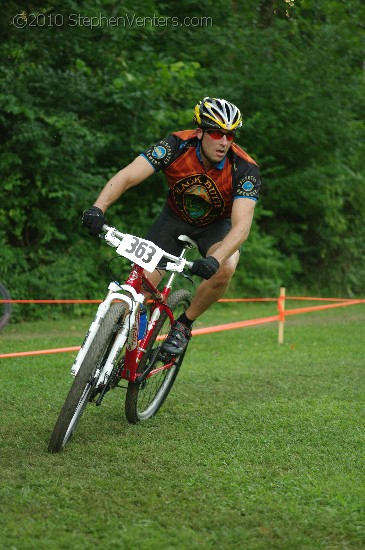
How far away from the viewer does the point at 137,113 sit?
14508 millimetres

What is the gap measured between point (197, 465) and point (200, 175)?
2.03 meters

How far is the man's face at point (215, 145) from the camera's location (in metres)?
6.21

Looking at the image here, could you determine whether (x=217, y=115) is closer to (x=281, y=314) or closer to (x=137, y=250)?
(x=137, y=250)

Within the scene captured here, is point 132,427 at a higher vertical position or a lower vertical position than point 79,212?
higher

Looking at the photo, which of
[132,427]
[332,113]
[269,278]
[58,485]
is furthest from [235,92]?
[58,485]

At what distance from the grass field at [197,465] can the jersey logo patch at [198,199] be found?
142 centimetres

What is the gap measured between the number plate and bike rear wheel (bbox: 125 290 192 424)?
0.72 metres

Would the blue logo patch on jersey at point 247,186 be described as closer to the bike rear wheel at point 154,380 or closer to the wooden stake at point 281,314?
the bike rear wheel at point 154,380

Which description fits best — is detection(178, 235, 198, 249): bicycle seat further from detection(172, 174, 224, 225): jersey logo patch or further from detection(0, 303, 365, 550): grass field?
detection(0, 303, 365, 550): grass field

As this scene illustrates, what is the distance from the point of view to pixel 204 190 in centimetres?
638

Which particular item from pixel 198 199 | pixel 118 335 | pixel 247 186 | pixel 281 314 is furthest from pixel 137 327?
pixel 281 314

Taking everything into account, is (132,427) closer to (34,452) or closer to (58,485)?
(34,452)

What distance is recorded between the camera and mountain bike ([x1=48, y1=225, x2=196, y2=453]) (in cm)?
533

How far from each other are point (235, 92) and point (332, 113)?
80.8 inches
